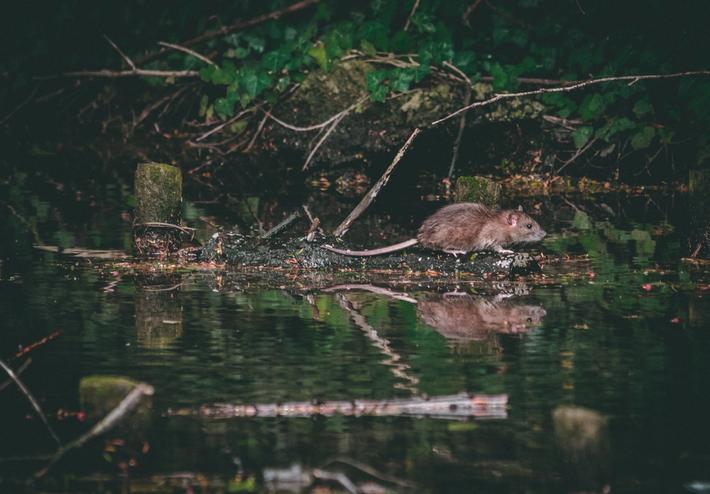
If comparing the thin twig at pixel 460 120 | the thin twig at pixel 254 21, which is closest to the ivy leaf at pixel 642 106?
the thin twig at pixel 460 120

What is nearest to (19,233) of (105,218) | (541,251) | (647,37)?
(105,218)

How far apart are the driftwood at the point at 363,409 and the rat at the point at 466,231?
4434 mm

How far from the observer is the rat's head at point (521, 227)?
12.0m

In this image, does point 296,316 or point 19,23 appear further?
point 19,23

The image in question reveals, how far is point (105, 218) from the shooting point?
14914mm

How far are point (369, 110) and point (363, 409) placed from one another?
12.6 m

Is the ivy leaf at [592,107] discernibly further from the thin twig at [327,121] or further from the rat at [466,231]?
the rat at [466,231]

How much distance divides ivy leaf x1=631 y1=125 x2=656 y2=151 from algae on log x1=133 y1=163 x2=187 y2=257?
7934mm

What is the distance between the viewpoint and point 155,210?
12.1 metres

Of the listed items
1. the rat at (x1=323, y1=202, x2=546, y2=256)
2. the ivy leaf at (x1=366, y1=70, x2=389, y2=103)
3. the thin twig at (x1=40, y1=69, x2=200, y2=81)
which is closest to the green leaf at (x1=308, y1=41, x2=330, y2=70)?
the ivy leaf at (x1=366, y1=70, x2=389, y2=103)

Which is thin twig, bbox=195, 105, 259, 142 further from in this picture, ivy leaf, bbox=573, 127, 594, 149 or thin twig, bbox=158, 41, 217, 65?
ivy leaf, bbox=573, 127, 594, 149

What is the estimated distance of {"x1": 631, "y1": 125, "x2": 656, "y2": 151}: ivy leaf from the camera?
18188 mm

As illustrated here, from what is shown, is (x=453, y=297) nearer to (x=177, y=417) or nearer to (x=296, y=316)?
(x=296, y=316)

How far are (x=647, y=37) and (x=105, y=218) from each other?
727 cm
